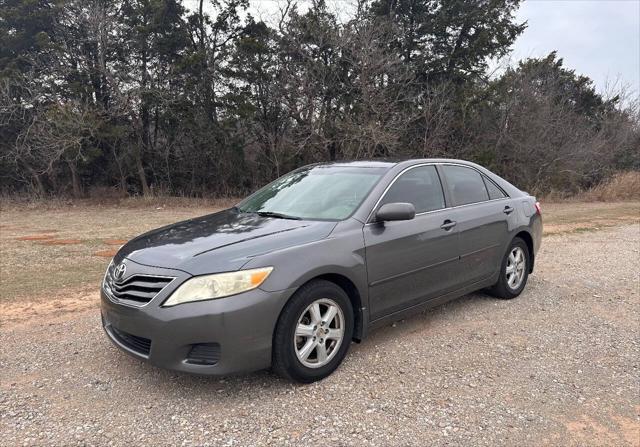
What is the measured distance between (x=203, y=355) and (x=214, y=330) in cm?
22

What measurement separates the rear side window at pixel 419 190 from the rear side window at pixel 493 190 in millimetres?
882

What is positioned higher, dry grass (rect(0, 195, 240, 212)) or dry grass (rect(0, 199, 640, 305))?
dry grass (rect(0, 195, 240, 212))

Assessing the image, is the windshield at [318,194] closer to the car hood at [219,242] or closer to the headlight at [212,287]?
the car hood at [219,242]

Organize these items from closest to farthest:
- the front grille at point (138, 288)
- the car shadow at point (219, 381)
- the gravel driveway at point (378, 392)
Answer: the gravel driveway at point (378, 392) < the front grille at point (138, 288) < the car shadow at point (219, 381)

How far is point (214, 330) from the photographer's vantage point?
2918mm

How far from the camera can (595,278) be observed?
6.28 m

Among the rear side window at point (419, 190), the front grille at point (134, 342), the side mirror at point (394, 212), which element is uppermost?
→ the rear side window at point (419, 190)

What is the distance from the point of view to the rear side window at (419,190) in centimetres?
410

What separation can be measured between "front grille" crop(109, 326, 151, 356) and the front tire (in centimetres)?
85

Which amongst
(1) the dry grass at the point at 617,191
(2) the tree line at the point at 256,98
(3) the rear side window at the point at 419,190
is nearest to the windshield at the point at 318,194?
(3) the rear side window at the point at 419,190

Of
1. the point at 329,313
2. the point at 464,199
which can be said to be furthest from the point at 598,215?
the point at 329,313

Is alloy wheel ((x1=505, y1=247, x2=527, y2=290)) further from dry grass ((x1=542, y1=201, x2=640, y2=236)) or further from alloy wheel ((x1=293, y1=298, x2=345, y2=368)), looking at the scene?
dry grass ((x1=542, y1=201, x2=640, y2=236))

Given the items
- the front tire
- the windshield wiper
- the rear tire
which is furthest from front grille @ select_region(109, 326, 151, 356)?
the rear tire

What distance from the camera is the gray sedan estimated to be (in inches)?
117
